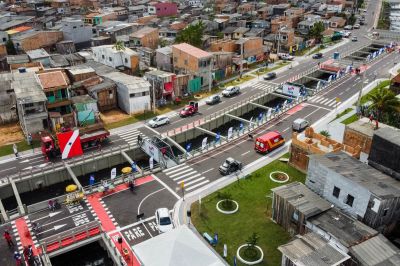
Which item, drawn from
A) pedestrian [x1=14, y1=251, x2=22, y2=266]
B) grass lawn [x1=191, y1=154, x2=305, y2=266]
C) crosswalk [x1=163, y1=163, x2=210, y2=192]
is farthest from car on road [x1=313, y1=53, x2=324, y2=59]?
pedestrian [x1=14, y1=251, x2=22, y2=266]

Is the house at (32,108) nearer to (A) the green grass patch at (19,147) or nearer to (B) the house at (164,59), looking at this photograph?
(A) the green grass patch at (19,147)

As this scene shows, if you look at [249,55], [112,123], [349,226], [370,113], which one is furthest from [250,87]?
[349,226]

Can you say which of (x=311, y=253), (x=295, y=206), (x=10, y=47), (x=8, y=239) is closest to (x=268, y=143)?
(x=295, y=206)

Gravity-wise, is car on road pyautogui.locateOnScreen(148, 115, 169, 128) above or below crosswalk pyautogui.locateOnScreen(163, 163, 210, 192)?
above

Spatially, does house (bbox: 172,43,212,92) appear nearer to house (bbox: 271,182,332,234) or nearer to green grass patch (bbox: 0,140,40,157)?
green grass patch (bbox: 0,140,40,157)

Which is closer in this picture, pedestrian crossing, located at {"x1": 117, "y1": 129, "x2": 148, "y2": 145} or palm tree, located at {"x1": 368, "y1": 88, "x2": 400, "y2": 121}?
palm tree, located at {"x1": 368, "y1": 88, "x2": 400, "y2": 121}

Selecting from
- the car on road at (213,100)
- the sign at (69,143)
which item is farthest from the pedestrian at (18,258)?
the car on road at (213,100)
